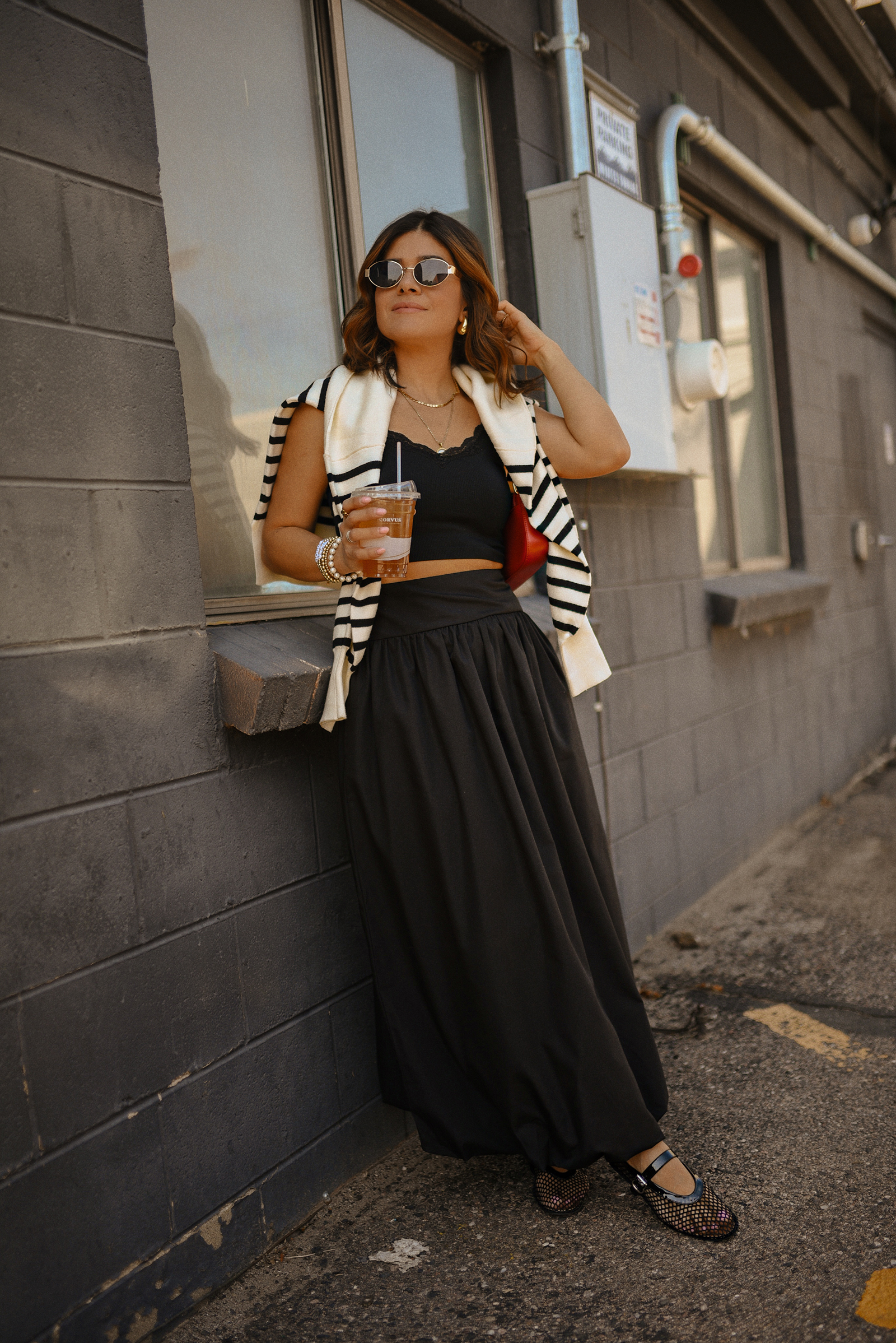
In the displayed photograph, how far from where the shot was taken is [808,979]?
3186 millimetres

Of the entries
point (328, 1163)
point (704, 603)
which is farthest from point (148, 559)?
point (704, 603)

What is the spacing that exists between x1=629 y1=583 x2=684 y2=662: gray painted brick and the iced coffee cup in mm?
1927

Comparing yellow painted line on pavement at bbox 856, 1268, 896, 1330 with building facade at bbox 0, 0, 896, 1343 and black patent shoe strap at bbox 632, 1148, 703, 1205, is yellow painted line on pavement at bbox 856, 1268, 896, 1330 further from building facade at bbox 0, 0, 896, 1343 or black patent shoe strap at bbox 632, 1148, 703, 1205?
building facade at bbox 0, 0, 896, 1343

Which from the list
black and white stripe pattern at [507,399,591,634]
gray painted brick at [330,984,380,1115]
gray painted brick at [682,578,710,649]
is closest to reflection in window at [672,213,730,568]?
gray painted brick at [682,578,710,649]

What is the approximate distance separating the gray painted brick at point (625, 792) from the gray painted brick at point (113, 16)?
2.32 metres

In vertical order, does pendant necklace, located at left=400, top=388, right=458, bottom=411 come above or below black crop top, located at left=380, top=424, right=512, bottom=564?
above

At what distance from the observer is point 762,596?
4426 millimetres

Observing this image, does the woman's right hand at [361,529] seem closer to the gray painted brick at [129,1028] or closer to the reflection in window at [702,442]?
the gray painted brick at [129,1028]

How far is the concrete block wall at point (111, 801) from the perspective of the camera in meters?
1.62

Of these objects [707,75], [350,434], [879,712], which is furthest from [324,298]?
[879,712]

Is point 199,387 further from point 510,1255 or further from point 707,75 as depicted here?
point 707,75

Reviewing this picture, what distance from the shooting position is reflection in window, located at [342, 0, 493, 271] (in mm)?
2840

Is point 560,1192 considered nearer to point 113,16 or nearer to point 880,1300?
point 880,1300

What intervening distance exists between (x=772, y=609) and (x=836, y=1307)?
129 inches
